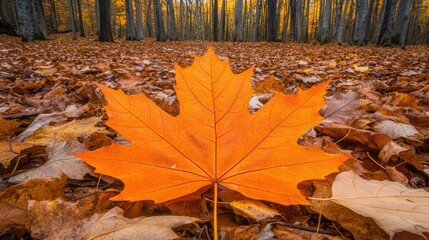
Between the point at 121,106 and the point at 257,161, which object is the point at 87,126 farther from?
the point at 257,161

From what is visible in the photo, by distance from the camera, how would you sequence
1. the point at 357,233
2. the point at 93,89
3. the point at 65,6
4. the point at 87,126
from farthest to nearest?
the point at 65,6 → the point at 93,89 → the point at 87,126 → the point at 357,233

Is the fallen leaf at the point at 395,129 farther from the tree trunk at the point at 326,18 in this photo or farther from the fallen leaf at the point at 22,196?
the tree trunk at the point at 326,18

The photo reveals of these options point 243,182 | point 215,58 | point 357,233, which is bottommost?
point 357,233

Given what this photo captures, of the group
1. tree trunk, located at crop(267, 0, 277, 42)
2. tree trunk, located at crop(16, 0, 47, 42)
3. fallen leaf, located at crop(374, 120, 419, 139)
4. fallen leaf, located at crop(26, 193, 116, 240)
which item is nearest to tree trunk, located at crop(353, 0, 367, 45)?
tree trunk, located at crop(267, 0, 277, 42)

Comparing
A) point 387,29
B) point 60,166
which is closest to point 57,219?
point 60,166

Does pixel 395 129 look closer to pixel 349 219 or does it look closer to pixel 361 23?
pixel 349 219

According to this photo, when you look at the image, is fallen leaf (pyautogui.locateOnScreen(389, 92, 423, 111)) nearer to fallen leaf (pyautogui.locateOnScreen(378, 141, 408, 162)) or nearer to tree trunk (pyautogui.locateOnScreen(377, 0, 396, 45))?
fallen leaf (pyautogui.locateOnScreen(378, 141, 408, 162))

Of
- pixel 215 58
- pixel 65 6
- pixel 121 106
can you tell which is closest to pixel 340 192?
pixel 215 58
